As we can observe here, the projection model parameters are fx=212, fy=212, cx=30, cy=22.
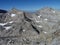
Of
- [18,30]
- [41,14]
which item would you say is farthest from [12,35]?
[41,14]

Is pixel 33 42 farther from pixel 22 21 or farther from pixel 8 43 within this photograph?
pixel 22 21

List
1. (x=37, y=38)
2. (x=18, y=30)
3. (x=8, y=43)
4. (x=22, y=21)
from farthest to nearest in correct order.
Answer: (x=22, y=21) < (x=18, y=30) < (x=37, y=38) < (x=8, y=43)

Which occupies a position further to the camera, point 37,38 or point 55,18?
point 55,18

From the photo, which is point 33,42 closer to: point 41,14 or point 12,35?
point 12,35

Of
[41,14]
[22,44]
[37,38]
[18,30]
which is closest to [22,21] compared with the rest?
[18,30]

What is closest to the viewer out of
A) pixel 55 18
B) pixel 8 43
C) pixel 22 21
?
pixel 8 43

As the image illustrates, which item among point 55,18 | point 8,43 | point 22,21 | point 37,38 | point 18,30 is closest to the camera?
point 8,43

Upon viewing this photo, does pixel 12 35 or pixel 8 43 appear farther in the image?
pixel 12 35

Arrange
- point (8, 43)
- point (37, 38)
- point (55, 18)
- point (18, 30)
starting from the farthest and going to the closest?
1. point (55, 18)
2. point (18, 30)
3. point (37, 38)
4. point (8, 43)

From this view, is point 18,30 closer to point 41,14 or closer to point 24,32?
point 24,32
